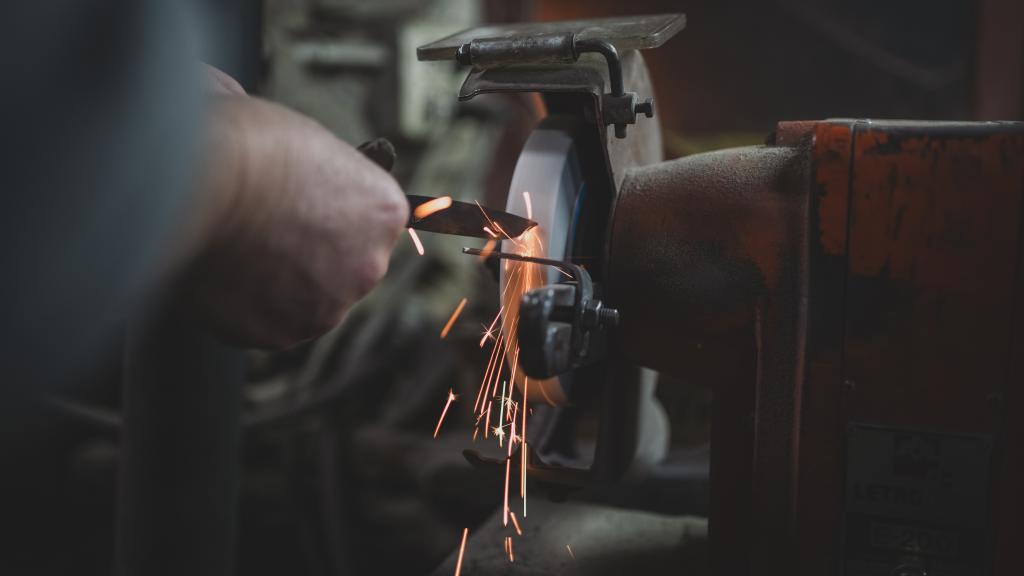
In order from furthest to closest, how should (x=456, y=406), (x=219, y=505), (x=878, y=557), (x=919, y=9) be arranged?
(x=456, y=406) < (x=919, y=9) < (x=219, y=505) < (x=878, y=557)

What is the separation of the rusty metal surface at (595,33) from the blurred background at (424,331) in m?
0.84

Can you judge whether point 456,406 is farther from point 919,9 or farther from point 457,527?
point 919,9

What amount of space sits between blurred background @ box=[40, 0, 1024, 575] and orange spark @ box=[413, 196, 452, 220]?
806 mm

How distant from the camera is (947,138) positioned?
0.70 metres

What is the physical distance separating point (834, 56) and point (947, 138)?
1.54m

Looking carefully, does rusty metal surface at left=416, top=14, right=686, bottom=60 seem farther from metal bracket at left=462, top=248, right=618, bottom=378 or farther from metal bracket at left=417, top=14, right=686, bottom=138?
metal bracket at left=462, top=248, right=618, bottom=378

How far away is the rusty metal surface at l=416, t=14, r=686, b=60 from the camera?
2.67 feet

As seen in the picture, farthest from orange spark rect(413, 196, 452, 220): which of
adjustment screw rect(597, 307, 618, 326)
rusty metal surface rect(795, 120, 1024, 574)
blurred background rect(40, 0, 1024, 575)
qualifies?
blurred background rect(40, 0, 1024, 575)

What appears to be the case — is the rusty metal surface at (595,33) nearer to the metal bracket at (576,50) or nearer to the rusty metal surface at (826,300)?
the metal bracket at (576,50)

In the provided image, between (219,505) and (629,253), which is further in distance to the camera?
(219,505)

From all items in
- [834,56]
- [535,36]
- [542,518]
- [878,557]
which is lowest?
[542,518]

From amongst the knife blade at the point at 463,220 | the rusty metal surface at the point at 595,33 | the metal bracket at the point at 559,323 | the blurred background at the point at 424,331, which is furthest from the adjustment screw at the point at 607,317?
the blurred background at the point at 424,331

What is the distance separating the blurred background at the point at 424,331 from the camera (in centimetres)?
197

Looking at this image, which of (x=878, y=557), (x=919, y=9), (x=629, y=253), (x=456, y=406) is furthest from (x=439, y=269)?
(x=878, y=557)
